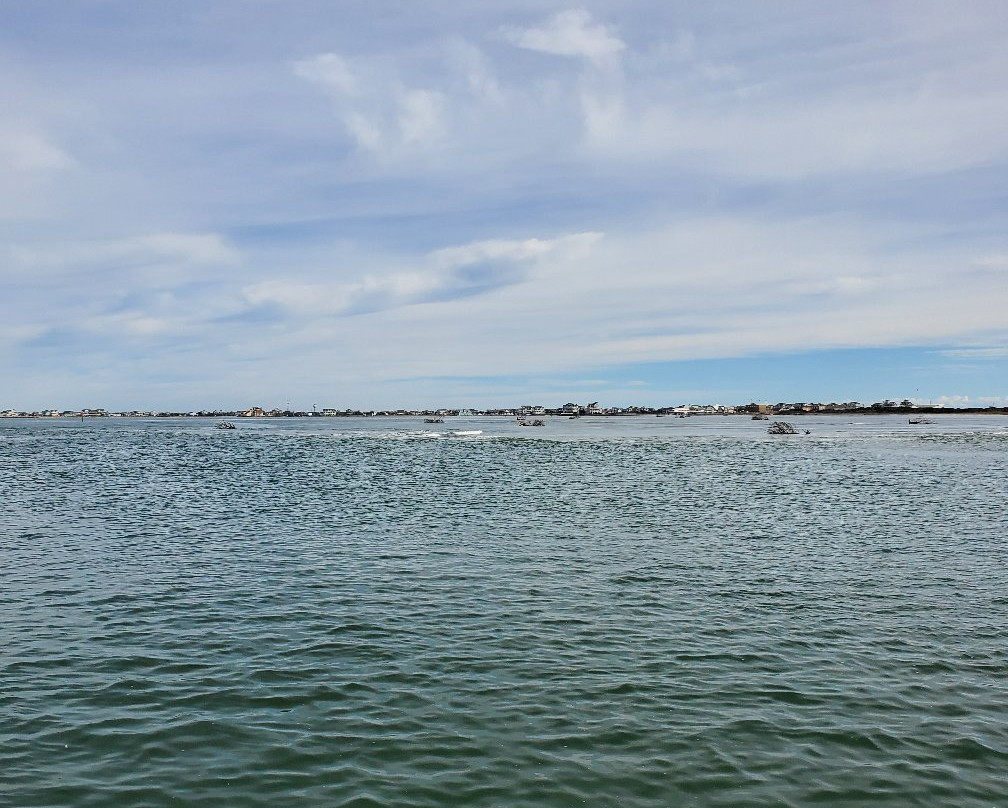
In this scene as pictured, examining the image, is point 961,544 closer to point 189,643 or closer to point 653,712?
point 653,712

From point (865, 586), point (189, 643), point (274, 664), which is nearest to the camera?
point (274, 664)

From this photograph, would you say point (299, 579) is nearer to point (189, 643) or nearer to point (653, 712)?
point (189, 643)

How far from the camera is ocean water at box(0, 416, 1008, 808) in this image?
38.8ft

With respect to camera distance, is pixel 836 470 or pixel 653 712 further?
pixel 836 470

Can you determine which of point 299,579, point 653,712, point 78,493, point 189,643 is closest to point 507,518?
point 299,579

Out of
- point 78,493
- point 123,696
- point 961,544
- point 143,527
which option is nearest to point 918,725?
point 123,696

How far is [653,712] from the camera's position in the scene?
14180 mm

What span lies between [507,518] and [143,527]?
18.1 m

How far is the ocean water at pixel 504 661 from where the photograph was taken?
11812 mm

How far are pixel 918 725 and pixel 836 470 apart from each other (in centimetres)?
6233

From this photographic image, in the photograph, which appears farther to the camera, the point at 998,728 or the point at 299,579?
the point at 299,579

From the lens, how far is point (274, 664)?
55.6ft

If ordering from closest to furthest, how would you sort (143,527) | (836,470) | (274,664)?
(274,664)
(143,527)
(836,470)

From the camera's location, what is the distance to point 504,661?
17062 mm
